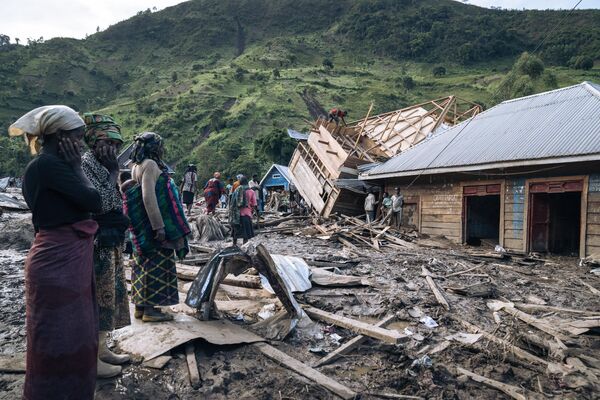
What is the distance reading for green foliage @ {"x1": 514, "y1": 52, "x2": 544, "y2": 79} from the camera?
36.2m

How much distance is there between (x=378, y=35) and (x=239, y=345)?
112 meters

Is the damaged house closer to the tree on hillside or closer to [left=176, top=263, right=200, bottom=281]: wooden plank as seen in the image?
[left=176, top=263, right=200, bottom=281]: wooden plank

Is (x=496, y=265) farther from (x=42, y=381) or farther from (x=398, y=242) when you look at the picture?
(x=42, y=381)

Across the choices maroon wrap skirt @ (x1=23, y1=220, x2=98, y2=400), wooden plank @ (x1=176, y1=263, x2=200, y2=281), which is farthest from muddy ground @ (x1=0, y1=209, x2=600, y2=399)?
wooden plank @ (x1=176, y1=263, x2=200, y2=281)

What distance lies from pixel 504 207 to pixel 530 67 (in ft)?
106

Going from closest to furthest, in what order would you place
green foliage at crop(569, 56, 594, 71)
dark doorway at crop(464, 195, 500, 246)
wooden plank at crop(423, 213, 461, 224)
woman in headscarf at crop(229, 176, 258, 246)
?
woman in headscarf at crop(229, 176, 258, 246)
wooden plank at crop(423, 213, 461, 224)
dark doorway at crop(464, 195, 500, 246)
green foliage at crop(569, 56, 594, 71)

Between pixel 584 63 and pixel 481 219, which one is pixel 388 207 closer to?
pixel 481 219

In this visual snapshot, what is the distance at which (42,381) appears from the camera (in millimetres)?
2172

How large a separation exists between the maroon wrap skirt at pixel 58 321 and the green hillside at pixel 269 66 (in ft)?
115

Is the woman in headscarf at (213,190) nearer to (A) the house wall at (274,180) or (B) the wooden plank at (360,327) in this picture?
(B) the wooden plank at (360,327)

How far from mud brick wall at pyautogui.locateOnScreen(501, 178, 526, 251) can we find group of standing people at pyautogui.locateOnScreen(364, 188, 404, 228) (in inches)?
148

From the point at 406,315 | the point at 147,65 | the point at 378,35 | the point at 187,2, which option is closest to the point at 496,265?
the point at 406,315

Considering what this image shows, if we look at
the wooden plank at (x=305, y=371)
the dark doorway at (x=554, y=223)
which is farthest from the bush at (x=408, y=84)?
the wooden plank at (x=305, y=371)

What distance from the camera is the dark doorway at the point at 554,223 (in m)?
10.5
